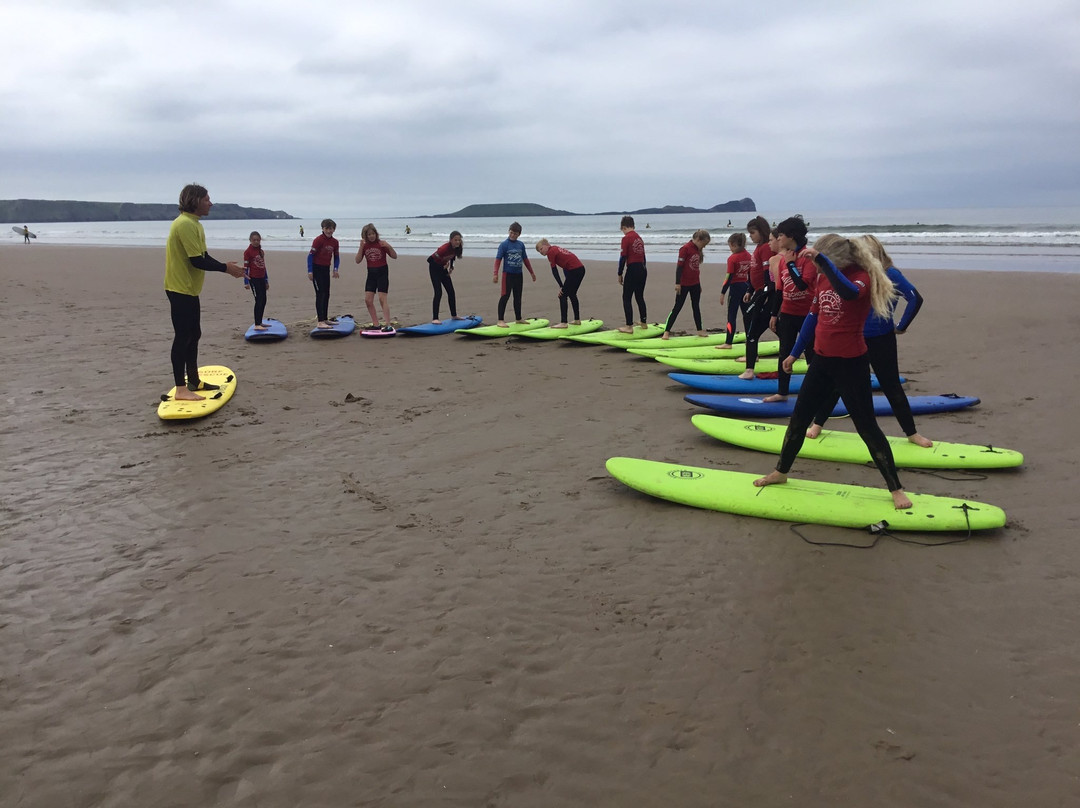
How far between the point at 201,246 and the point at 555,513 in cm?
454

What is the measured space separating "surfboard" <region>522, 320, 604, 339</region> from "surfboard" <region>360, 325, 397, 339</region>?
7.16 ft

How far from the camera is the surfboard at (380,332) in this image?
11367mm

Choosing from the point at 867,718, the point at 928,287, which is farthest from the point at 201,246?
the point at 928,287

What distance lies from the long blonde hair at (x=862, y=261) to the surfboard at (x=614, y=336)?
5939mm

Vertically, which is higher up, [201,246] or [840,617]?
[201,246]

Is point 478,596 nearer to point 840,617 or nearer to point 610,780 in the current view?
point 610,780

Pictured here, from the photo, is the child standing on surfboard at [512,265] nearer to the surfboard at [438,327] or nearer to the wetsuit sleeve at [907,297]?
the surfboard at [438,327]

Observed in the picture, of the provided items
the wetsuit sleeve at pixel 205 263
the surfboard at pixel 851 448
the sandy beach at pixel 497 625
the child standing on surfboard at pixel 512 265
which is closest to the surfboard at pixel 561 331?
the child standing on surfboard at pixel 512 265

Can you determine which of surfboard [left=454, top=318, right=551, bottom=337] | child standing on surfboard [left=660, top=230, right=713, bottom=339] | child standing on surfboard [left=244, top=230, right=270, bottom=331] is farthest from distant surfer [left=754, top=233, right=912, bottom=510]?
child standing on surfboard [left=244, top=230, right=270, bottom=331]

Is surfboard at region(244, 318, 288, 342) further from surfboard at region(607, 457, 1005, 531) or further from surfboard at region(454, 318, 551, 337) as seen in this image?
surfboard at region(607, 457, 1005, 531)

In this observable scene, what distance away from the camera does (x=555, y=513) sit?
4551 mm

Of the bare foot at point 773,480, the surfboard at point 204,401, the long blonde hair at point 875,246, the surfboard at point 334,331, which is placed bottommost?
the bare foot at point 773,480

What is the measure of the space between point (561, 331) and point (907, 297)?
19.4 ft

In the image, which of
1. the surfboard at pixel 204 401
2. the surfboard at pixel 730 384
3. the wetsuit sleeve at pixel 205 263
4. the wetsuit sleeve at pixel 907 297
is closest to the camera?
the wetsuit sleeve at pixel 907 297
